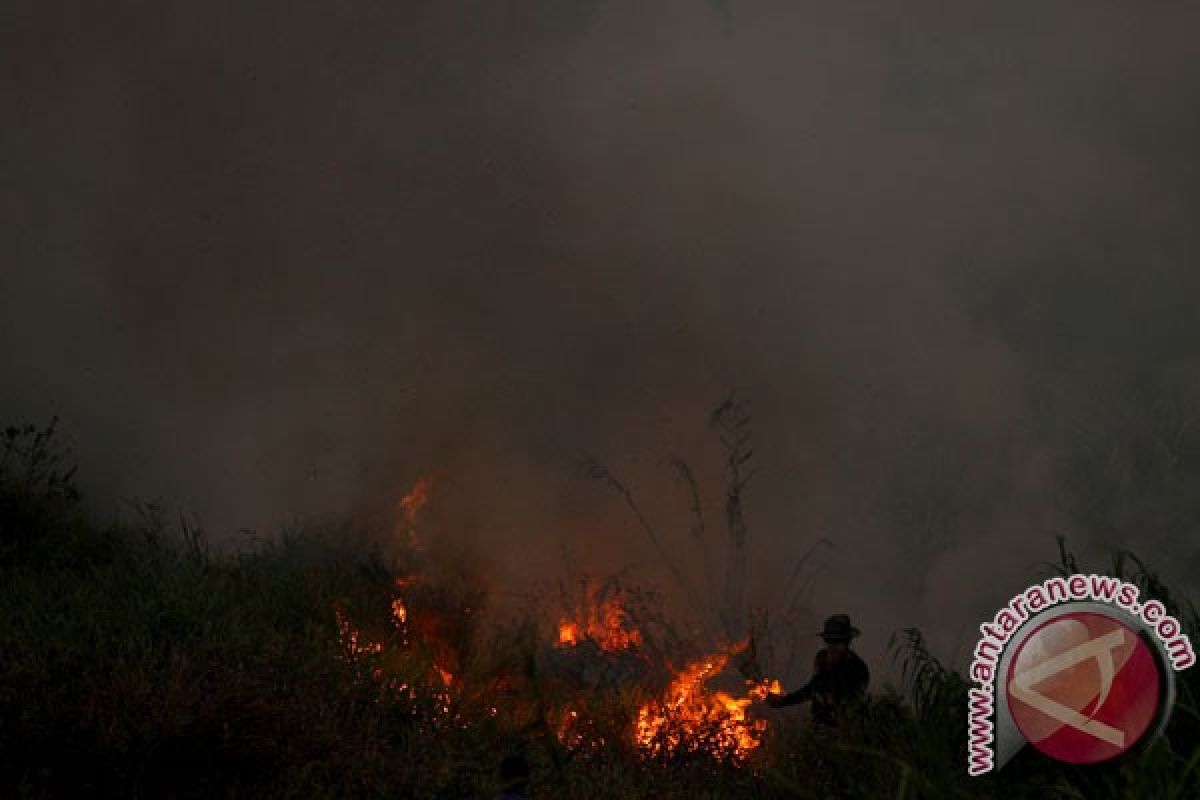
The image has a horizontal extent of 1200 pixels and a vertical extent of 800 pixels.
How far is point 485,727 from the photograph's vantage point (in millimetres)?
4969

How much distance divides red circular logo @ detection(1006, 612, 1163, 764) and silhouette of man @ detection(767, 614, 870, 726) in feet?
6.73

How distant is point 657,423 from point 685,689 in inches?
178

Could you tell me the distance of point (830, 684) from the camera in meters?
5.75

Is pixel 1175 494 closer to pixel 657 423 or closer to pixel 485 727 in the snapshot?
pixel 657 423

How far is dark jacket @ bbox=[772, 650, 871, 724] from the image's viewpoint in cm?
556

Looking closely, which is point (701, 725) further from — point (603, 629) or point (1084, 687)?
point (1084, 687)

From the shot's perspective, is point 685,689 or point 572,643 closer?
point 685,689

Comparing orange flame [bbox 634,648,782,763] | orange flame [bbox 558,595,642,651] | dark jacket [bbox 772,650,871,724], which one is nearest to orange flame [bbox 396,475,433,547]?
orange flame [bbox 558,595,642,651]

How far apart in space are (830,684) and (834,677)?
5 centimetres

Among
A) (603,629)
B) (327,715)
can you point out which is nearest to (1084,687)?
(327,715)

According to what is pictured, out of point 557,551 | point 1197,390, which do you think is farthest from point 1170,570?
point 557,551

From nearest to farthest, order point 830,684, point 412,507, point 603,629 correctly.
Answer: point 830,684, point 603,629, point 412,507

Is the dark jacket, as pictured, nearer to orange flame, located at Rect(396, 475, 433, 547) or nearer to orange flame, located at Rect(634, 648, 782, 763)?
orange flame, located at Rect(634, 648, 782, 763)

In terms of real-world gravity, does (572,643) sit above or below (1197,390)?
below
